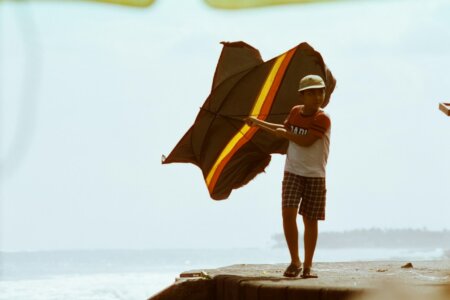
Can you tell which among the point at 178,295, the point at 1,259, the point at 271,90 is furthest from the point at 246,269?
the point at 1,259

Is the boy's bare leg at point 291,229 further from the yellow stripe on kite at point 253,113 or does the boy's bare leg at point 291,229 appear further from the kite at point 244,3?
the kite at point 244,3

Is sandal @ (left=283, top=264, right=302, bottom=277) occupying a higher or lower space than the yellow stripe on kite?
lower

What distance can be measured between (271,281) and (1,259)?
4478cm

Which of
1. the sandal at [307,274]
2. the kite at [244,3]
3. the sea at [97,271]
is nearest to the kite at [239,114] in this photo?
the sandal at [307,274]

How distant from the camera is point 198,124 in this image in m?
6.94

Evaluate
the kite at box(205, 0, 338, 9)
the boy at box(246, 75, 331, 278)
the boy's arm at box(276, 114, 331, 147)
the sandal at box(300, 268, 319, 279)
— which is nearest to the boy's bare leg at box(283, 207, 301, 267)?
the boy at box(246, 75, 331, 278)

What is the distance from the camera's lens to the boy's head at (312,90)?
5023 millimetres

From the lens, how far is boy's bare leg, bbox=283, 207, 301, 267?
16.9 ft

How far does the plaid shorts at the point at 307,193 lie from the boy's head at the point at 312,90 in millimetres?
475

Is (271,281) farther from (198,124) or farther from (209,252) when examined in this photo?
(209,252)

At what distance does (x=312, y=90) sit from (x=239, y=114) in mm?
1951

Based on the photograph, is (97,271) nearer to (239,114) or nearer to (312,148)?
(239,114)

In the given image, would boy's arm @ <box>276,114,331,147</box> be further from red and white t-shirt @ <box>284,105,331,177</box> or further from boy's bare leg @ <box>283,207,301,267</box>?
boy's bare leg @ <box>283,207,301,267</box>

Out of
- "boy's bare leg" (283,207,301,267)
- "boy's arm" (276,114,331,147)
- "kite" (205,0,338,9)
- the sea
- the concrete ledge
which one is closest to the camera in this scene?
"kite" (205,0,338,9)
